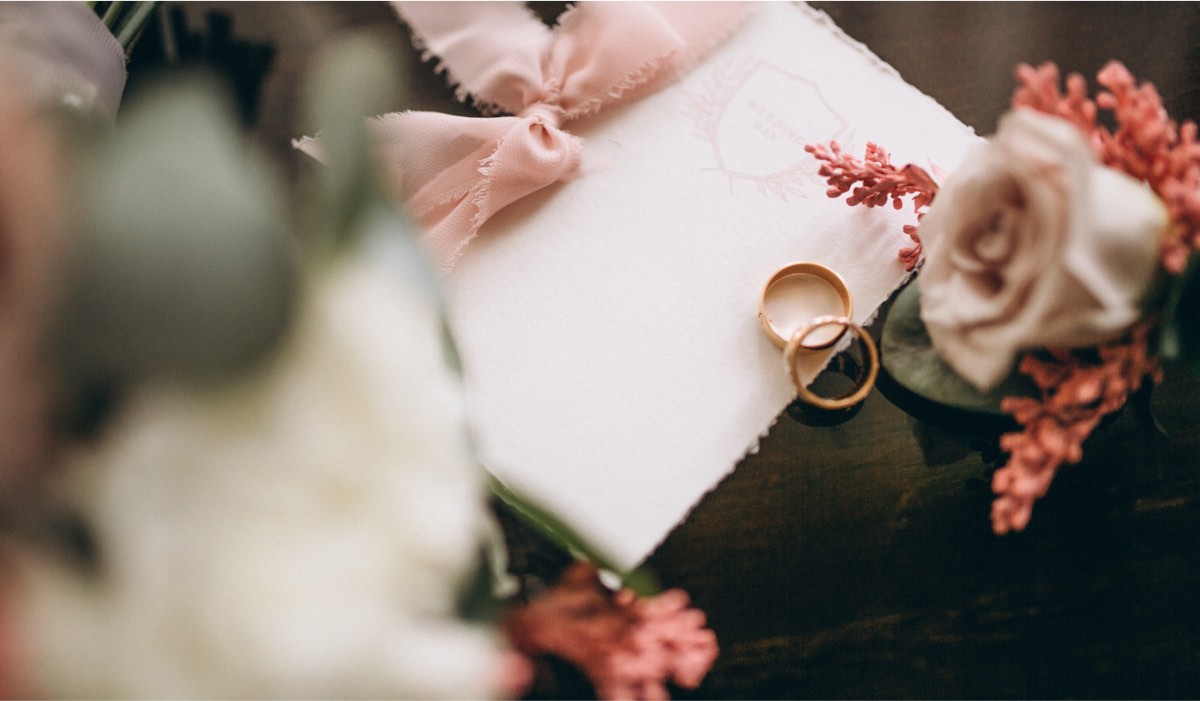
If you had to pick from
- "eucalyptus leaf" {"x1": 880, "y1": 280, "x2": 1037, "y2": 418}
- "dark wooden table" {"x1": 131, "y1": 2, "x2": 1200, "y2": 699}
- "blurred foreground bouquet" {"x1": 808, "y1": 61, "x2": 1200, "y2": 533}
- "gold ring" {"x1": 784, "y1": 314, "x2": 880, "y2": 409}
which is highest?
"blurred foreground bouquet" {"x1": 808, "y1": 61, "x2": 1200, "y2": 533}

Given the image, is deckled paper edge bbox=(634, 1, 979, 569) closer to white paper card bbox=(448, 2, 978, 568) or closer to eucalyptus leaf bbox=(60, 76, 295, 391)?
white paper card bbox=(448, 2, 978, 568)

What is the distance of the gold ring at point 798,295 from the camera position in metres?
0.48

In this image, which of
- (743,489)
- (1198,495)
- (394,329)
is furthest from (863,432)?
(394,329)

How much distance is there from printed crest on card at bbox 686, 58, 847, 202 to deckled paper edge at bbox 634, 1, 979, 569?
5 cm

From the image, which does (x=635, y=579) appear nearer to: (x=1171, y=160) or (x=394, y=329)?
(x=394, y=329)

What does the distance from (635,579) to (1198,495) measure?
14.9 inches

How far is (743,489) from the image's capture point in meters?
0.46

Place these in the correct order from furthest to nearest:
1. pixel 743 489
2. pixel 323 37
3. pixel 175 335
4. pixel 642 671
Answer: pixel 323 37 < pixel 743 489 < pixel 642 671 < pixel 175 335

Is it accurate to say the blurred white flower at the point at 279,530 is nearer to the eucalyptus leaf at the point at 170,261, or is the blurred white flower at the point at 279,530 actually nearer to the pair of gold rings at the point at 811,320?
the eucalyptus leaf at the point at 170,261

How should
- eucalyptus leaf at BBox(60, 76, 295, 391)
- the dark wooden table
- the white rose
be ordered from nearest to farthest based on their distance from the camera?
eucalyptus leaf at BBox(60, 76, 295, 391) < the white rose < the dark wooden table

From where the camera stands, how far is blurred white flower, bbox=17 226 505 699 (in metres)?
0.16

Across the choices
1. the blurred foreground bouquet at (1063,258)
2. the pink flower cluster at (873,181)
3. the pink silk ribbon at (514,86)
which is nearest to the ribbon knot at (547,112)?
the pink silk ribbon at (514,86)

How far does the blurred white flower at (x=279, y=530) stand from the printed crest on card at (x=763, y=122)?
40 cm

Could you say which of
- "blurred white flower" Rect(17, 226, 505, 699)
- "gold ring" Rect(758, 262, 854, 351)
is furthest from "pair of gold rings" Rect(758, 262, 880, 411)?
"blurred white flower" Rect(17, 226, 505, 699)
